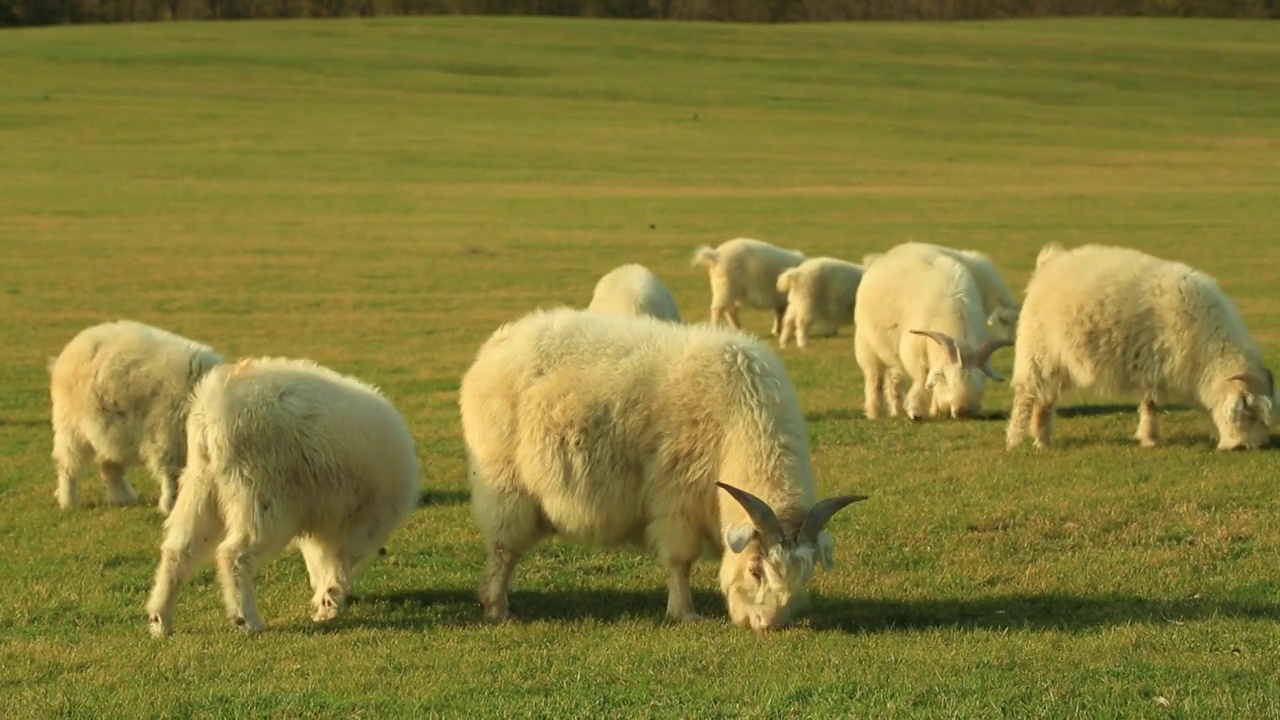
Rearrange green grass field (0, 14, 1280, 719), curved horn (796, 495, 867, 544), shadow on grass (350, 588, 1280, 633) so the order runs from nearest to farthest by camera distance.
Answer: green grass field (0, 14, 1280, 719)
curved horn (796, 495, 867, 544)
shadow on grass (350, 588, 1280, 633)

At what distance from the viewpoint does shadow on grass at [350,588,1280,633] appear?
823cm

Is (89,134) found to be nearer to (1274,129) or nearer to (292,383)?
(1274,129)

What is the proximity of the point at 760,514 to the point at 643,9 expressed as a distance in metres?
99.6

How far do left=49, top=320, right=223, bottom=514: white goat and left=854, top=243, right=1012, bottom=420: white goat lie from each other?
6.74 m

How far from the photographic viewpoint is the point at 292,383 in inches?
352

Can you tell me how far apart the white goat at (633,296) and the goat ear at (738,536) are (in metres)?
8.94

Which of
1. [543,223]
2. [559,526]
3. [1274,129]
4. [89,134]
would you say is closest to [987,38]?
[1274,129]

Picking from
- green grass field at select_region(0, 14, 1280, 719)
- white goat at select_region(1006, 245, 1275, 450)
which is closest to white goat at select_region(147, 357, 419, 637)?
green grass field at select_region(0, 14, 1280, 719)

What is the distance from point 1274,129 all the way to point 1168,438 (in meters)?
55.7

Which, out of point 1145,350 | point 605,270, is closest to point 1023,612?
point 1145,350

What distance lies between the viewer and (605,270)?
30.3m

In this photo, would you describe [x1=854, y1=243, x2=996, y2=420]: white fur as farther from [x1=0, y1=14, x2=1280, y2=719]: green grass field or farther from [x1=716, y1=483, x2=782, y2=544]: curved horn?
[x1=716, y1=483, x2=782, y2=544]: curved horn

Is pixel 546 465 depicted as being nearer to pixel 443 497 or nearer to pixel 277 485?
pixel 277 485

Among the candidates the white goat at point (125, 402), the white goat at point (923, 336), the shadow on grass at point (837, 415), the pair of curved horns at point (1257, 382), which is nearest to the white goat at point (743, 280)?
the white goat at point (923, 336)
